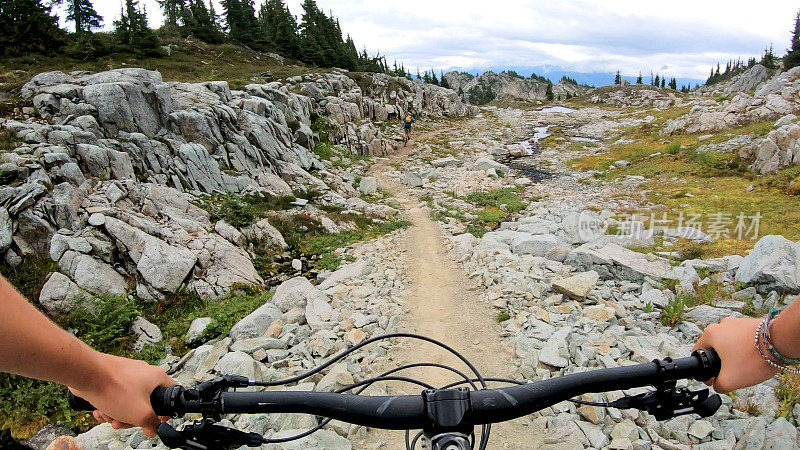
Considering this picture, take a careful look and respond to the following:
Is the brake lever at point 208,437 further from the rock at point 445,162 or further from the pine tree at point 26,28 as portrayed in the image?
the pine tree at point 26,28

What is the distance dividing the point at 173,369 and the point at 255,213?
8.82 meters

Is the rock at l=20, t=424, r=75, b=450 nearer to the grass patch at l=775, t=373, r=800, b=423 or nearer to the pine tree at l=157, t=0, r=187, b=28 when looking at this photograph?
the grass patch at l=775, t=373, r=800, b=423

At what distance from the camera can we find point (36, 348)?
141cm

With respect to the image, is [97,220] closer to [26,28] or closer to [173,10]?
[26,28]

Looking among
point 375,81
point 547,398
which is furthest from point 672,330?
point 375,81

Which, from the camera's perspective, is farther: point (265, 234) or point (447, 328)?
point (265, 234)

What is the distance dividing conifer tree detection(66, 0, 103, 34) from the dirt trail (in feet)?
188

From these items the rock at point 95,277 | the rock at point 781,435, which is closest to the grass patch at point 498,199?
the rock at point 781,435

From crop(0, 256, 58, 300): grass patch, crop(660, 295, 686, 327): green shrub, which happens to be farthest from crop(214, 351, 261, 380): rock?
crop(660, 295, 686, 327): green shrub

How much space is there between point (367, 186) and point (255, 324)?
15.9 metres

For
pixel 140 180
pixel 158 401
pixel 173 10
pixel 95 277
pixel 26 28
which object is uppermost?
pixel 173 10

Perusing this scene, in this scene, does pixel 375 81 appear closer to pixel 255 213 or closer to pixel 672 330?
pixel 255 213

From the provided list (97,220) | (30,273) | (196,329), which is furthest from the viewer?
(97,220)

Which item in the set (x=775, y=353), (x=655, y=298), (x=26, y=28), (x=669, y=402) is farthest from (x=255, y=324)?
(x=26, y=28)
